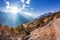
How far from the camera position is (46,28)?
10.2ft

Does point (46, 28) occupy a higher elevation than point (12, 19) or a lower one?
lower

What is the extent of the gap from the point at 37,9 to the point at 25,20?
345 millimetres

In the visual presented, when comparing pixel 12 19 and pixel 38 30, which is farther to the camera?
pixel 12 19

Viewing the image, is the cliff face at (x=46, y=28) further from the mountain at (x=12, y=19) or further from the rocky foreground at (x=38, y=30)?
the mountain at (x=12, y=19)

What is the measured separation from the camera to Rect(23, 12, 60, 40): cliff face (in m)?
3.01

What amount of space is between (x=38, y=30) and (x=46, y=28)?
6.7 inches

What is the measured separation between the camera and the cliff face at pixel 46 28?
301 cm

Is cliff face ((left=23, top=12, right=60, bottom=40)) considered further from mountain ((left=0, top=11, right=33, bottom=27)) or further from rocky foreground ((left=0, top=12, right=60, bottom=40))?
mountain ((left=0, top=11, right=33, bottom=27))

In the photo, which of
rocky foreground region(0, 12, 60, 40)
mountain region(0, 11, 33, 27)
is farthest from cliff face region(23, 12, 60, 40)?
mountain region(0, 11, 33, 27)

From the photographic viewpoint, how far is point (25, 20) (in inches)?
127

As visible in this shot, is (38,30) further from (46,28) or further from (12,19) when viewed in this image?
Answer: (12,19)

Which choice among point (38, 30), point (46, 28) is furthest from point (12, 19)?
point (46, 28)

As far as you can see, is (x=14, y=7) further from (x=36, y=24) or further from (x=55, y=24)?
(x=55, y=24)

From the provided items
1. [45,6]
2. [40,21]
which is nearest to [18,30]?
[40,21]
